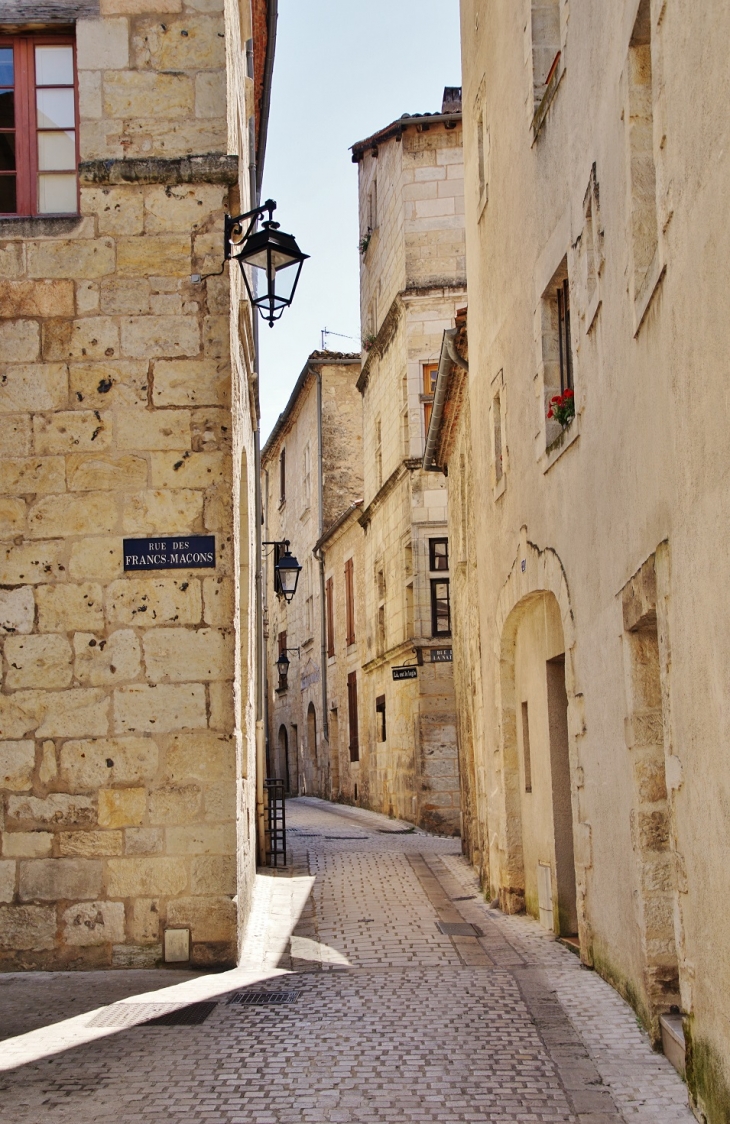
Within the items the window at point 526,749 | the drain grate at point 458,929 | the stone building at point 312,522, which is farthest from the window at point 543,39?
the stone building at point 312,522

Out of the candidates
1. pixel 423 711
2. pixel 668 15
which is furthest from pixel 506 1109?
pixel 423 711

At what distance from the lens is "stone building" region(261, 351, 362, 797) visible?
30781mm

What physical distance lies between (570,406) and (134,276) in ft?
9.35

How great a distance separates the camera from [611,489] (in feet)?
20.8

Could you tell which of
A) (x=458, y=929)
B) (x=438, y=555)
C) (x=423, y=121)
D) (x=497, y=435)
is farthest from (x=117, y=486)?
(x=423, y=121)

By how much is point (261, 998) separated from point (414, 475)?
14.6 metres

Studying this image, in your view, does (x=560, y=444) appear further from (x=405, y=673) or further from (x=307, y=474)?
(x=307, y=474)

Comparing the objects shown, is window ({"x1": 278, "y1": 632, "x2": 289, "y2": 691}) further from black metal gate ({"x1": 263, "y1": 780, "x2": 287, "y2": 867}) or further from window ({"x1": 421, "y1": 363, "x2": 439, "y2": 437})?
black metal gate ({"x1": 263, "y1": 780, "x2": 287, "y2": 867})

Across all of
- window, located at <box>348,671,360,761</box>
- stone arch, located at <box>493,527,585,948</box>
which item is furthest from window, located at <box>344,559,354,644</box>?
stone arch, located at <box>493,527,585,948</box>

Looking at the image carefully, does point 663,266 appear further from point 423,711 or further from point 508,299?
point 423,711

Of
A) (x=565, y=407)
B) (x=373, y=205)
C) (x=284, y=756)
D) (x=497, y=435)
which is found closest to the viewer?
(x=565, y=407)

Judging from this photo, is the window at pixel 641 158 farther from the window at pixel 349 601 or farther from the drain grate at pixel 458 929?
the window at pixel 349 601

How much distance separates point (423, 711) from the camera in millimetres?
20062

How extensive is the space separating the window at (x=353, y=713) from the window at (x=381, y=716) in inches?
107
